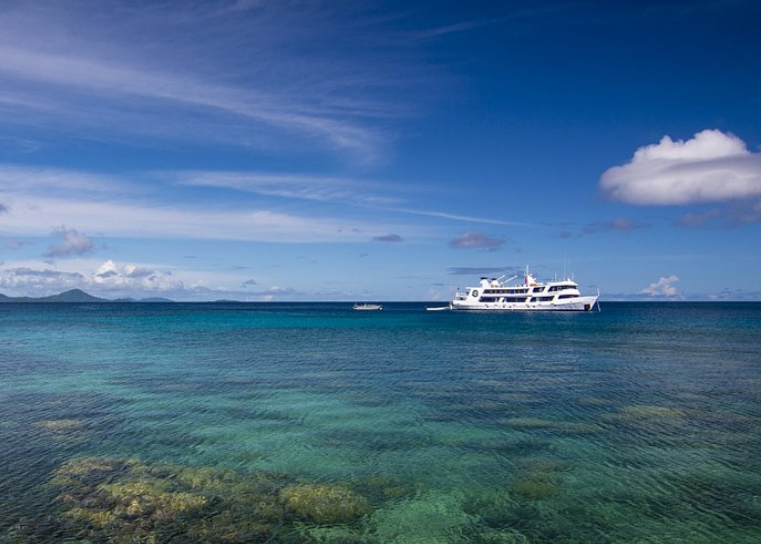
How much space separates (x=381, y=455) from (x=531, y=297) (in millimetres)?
161630

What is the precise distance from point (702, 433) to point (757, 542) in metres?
11.3

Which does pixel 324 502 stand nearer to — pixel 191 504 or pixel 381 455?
pixel 191 504

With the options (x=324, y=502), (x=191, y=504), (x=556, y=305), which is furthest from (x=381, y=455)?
(x=556, y=305)

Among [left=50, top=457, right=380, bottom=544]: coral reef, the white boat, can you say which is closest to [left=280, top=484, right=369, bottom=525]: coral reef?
[left=50, top=457, right=380, bottom=544]: coral reef

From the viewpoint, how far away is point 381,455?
21312 millimetres

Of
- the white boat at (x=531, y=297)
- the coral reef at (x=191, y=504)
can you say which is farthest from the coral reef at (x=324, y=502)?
the white boat at (x=531, y=297)

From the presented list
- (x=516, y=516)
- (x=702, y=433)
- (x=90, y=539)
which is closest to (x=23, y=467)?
(x=90, y=539)

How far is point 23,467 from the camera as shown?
19.1 metres

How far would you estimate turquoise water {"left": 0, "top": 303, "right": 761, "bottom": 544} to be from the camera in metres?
15.0

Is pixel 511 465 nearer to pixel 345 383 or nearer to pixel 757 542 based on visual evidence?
pixel 757 542

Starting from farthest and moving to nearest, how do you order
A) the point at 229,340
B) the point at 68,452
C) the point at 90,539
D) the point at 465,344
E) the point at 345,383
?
the point at 229,340 < the point at 465,344 < the point at 345,383 < the point at 68,452 < the point at 90,539

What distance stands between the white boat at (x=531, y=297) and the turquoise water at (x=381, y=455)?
12926 cm

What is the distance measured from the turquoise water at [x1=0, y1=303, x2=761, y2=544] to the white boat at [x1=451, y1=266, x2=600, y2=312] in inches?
5089

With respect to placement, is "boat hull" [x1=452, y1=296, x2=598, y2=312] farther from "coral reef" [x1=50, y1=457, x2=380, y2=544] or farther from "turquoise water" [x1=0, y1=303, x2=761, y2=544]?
"coral reef" [x1=50, y1=457, x2=380, y2=544]
